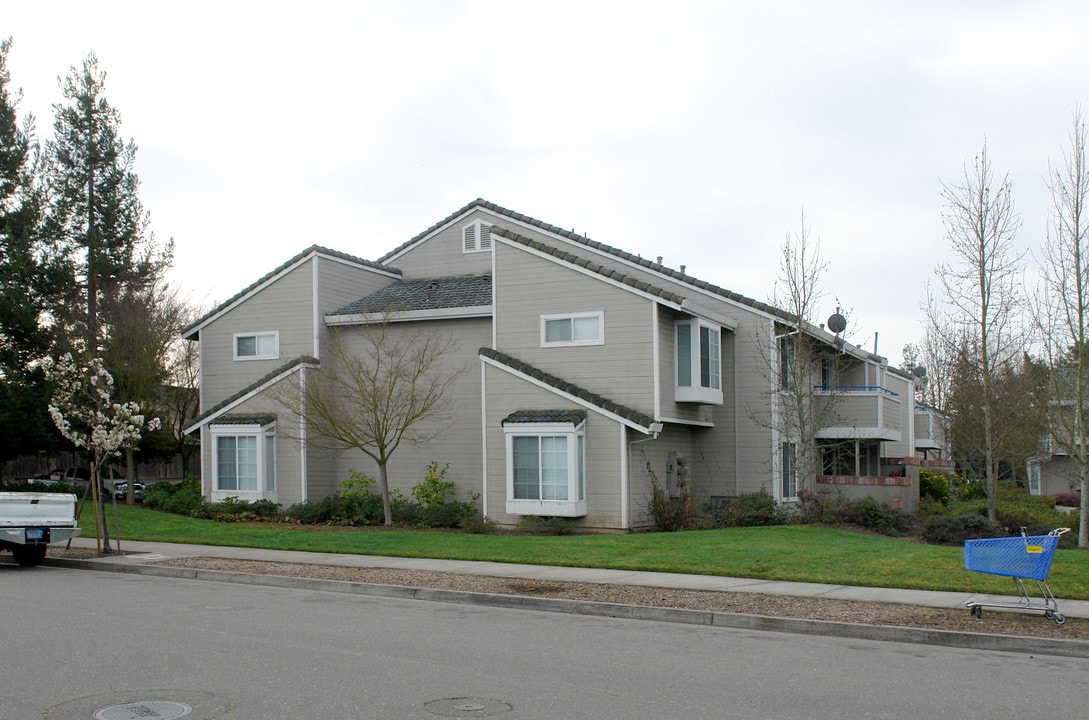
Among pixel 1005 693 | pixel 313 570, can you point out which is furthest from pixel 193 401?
pixel 1005 693

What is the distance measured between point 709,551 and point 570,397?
6.95 metres

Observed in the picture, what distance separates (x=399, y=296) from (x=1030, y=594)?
63.9ft

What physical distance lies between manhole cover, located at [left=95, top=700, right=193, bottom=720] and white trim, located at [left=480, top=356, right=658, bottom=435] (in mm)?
15615

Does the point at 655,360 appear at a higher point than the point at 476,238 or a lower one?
lower

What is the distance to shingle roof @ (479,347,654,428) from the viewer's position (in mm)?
22609

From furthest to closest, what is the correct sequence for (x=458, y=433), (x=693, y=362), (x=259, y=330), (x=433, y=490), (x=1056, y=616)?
(x=259, y=330), (x=458, y=433), (x=433, y=490), (x=693, y=362), (x=1056, y=616)

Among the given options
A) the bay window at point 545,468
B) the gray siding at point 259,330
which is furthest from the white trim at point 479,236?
the bay window at point 545,468

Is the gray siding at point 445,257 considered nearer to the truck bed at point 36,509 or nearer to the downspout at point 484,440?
the downspout at point 484,440

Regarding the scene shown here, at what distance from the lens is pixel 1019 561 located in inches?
427

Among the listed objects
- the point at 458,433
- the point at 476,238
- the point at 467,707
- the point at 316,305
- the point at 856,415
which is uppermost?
the point at 476,238

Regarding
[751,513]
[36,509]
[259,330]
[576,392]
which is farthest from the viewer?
[259,330]

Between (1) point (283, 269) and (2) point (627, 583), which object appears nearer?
(2) point (627, 583)

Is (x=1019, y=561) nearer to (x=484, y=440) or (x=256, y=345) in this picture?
(x=484, y=440)

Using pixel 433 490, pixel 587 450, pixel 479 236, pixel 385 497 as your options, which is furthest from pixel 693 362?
pixel 479 236
